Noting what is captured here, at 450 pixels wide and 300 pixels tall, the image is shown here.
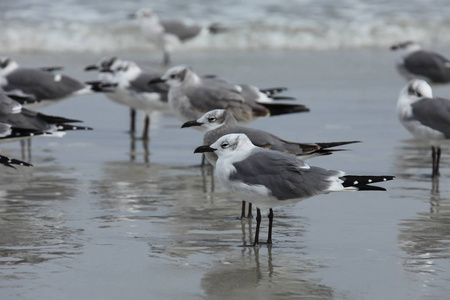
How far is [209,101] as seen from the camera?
8.20 metres

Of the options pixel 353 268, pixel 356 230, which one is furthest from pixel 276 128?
pixel 353 268

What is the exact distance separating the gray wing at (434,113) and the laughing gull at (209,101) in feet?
3.42

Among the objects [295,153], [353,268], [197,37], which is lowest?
[353,268]

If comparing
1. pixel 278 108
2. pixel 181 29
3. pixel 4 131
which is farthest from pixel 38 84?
pixel 181 29

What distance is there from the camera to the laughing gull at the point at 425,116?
24.0ft

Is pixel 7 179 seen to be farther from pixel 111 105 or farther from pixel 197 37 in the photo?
pixel 197 37

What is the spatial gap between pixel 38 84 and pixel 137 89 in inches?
40.9

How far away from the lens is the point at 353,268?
4.71 meters

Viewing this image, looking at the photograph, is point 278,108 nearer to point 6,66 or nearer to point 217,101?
point 217,101

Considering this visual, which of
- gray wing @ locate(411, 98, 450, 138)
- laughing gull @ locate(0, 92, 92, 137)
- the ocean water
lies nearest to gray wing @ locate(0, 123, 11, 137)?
laughing gull @ locate(0, 92, 92, 137)

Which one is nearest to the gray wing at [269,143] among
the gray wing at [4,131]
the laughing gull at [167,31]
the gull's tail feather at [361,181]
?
the gull's tail feather at [361,181]

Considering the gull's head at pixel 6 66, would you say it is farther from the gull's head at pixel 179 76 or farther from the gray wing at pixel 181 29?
the gray wing at pixel 181 29

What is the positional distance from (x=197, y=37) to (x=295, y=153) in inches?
455

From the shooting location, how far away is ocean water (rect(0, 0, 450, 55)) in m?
18.0
